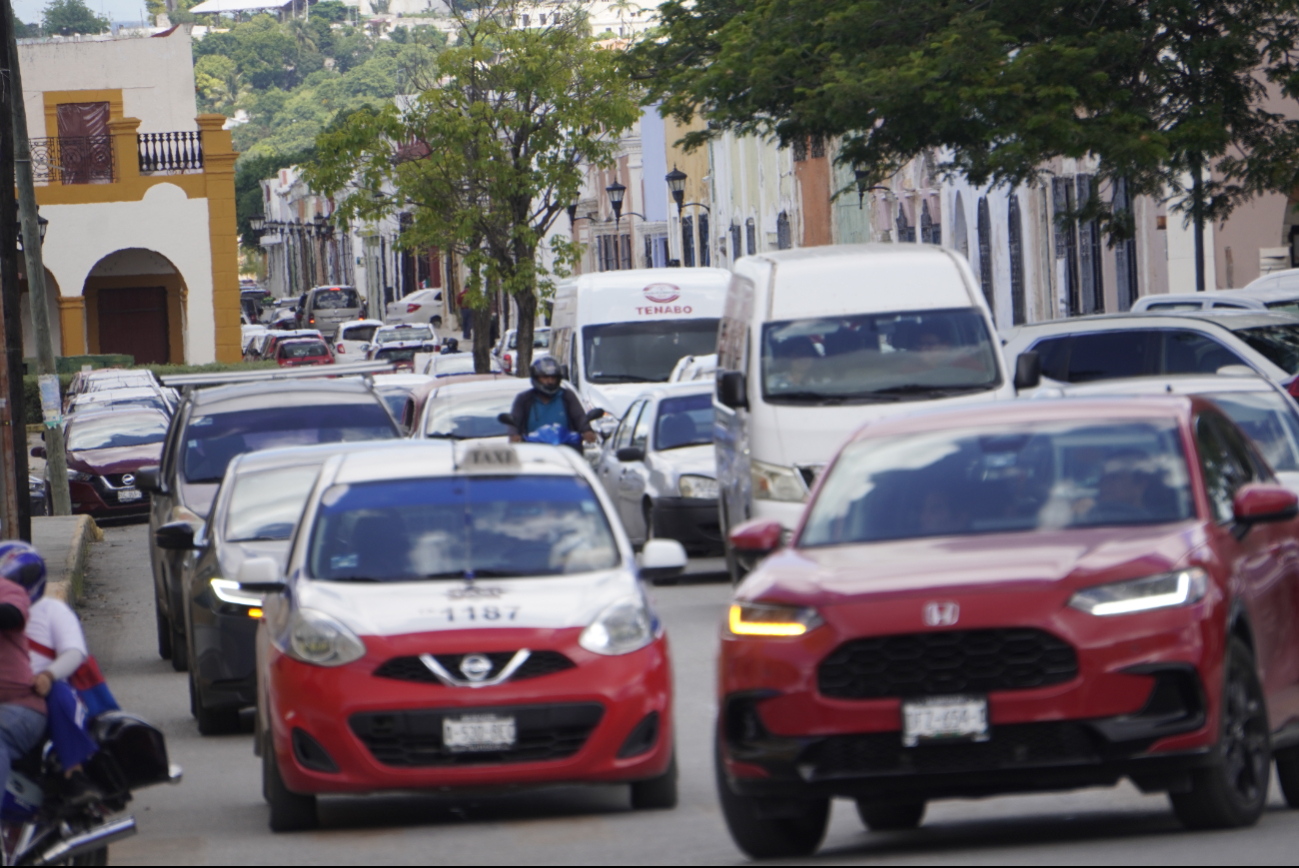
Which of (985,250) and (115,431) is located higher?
(985,250)

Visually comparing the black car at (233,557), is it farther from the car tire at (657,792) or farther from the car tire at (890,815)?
the car tire at (890,815)

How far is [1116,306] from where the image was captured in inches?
1534

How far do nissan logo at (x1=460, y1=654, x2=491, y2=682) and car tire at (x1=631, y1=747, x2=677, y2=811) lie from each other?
852 mm

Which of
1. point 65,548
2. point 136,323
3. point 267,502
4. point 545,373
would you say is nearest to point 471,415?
point 65,548

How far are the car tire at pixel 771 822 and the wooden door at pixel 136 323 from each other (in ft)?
167

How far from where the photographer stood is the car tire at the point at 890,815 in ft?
29.6

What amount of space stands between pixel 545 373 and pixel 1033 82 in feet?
24.2

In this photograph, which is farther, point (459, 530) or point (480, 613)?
point (459, 530)

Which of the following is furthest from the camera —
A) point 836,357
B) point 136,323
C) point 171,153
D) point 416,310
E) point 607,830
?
point 416,310

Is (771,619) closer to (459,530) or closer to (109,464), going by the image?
(459,530)

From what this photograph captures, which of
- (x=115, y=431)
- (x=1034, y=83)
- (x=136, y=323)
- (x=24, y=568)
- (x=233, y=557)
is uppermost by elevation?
(x=1034, y=83)

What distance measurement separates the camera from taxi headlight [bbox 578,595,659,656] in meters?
9.27

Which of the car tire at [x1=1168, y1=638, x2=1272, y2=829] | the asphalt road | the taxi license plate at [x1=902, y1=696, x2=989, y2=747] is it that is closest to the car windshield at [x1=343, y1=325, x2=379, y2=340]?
the asphalt road

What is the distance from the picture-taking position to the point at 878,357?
55.4 ft
